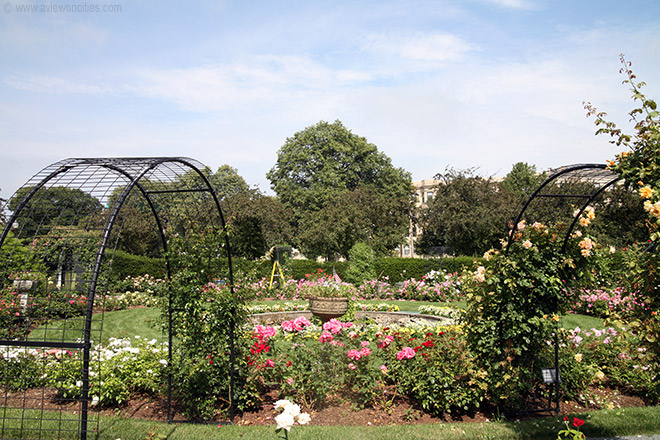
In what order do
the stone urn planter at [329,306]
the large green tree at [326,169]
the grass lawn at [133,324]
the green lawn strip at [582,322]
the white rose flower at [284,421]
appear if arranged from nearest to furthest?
the white rose flower at [284,421]
the grass lawn at [133,324]
the stone urn planter at [329,306]
the green lawn strip at [582,322]
the large green tree at [326,169]

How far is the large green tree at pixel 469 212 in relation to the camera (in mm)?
23734

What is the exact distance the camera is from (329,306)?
29.2 ft

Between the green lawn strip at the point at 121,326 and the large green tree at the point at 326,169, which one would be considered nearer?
the green lawn strip at the point at 121,326

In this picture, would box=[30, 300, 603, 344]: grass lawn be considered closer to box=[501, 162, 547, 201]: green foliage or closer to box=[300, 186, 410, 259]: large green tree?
box=[300, 186, 410, 259]: large green tree

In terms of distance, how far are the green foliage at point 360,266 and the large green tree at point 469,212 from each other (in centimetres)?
950

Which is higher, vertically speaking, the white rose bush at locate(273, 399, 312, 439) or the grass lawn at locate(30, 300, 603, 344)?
the white rose bush at locate(273, 399, 312, 439)

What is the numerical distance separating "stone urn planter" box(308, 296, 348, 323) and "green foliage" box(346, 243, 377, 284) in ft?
22.0

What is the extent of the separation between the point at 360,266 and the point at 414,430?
1166 centimetres

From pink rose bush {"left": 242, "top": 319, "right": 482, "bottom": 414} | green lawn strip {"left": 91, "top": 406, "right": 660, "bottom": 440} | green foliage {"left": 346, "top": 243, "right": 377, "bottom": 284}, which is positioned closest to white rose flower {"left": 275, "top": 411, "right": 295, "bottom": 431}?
green lawn strip {"left": 91, "top": 406, "right": 660, "bottom": 440}

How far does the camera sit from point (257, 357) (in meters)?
5.08

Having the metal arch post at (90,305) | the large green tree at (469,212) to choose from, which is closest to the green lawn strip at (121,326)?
the metal arch post at (90,305)

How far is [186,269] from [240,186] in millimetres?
37958

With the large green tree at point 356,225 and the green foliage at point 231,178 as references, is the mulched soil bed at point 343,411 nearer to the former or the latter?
the large green tree at point 356,225

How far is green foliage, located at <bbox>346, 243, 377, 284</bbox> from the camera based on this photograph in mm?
15750
